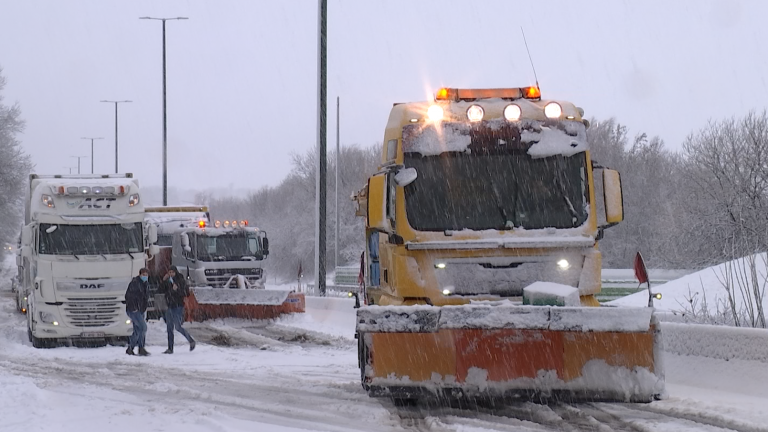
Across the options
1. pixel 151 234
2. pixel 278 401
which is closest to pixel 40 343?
pixel 151 234

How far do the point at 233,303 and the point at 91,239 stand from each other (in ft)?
16.6

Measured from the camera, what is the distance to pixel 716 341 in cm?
1173

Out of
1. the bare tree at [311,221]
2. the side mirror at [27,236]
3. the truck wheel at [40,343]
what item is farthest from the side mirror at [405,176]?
the bare tree at [311,221]

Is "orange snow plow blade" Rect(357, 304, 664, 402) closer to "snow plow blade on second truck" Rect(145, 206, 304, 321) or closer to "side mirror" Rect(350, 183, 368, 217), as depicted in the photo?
"side mirror" Rect(350, 183, 368, 217)

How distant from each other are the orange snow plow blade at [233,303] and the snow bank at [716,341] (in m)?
12.4


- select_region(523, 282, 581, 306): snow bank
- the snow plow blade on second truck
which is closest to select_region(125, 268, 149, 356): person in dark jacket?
the snow plow blade on second truck

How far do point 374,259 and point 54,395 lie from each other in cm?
402

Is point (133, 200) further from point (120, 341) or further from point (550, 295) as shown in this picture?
point (550, 295)

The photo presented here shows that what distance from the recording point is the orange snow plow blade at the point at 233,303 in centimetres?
2323

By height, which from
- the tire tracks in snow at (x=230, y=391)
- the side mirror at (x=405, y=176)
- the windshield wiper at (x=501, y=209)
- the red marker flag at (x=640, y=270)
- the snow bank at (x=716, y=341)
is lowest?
the tire tracks in snow at (x=230, y=391)

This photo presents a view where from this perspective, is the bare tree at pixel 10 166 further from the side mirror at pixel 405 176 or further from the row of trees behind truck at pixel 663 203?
the side mirror at pixel 405 176

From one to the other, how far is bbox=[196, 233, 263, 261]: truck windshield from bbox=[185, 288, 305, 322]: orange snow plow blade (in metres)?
2.85

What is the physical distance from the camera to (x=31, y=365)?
1528 centimetres

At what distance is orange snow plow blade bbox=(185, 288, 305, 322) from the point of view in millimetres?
23234
